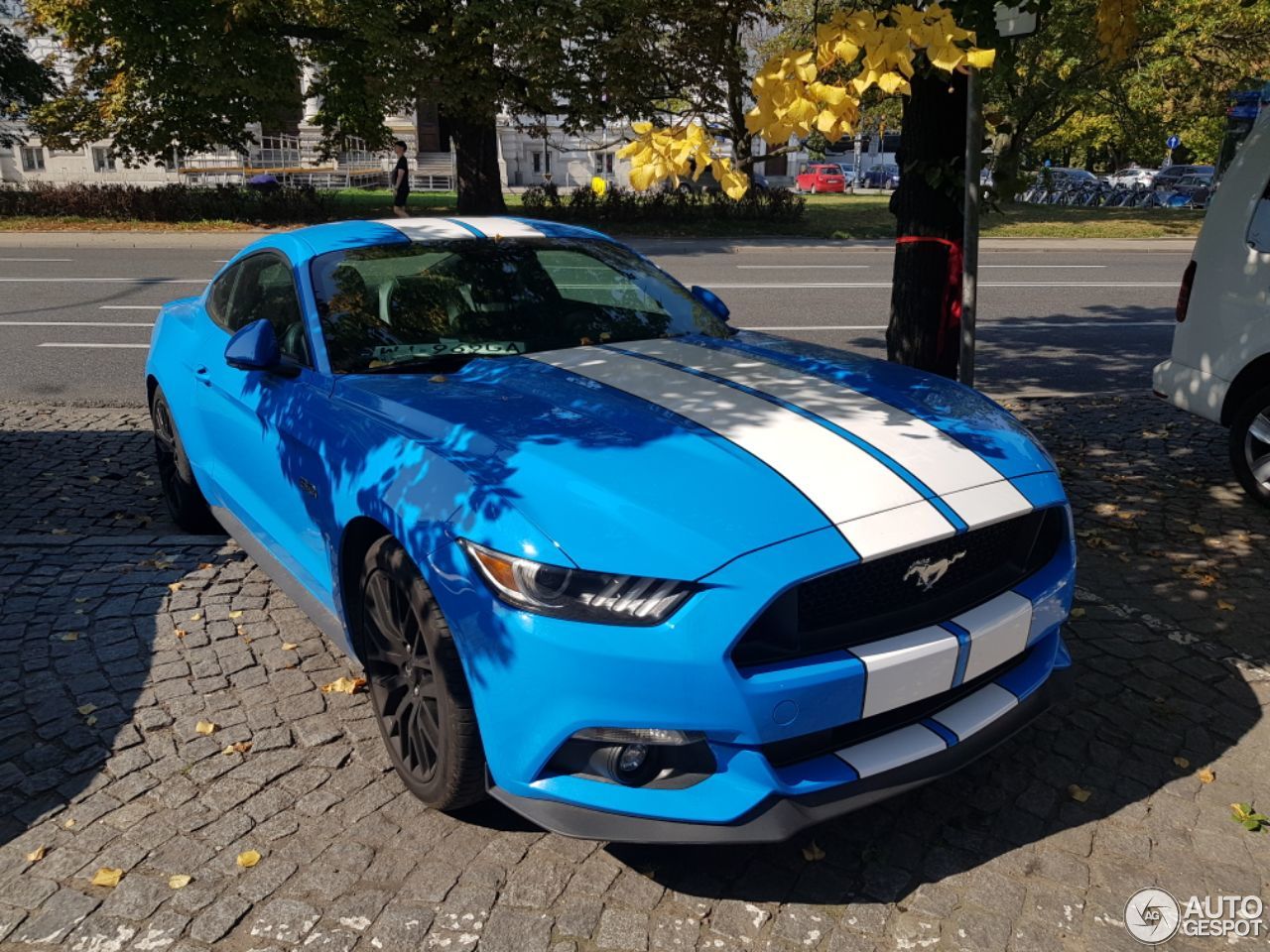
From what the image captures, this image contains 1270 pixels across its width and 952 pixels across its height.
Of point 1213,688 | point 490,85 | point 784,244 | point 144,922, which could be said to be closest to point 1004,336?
point 1213,688

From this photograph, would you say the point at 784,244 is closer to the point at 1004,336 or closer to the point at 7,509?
the point at 1004,336

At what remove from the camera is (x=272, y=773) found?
3.30 m

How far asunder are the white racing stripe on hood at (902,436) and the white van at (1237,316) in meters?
3.20

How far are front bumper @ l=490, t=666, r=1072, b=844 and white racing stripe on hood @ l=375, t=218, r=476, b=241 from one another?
2440mm

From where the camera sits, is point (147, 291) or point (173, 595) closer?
point (173, 595)

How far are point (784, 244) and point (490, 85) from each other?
693cm

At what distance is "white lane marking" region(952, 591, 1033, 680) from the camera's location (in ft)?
8.97

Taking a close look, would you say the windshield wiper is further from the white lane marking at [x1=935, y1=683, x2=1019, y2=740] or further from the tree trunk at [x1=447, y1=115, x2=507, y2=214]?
the tree trunk at [x1=447, y1=115, x2=507, y2=214]

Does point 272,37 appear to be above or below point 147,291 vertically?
above

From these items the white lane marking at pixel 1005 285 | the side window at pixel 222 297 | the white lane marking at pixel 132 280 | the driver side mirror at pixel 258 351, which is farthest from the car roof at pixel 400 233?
the white lane marking at pixel 132 280

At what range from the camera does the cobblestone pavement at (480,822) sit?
265cm

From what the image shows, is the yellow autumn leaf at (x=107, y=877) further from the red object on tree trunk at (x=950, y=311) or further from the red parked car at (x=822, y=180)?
the red parked car at (x=822, y=180)

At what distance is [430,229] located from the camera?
14.4 ft

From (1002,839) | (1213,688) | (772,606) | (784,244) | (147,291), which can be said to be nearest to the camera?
(772,606)
